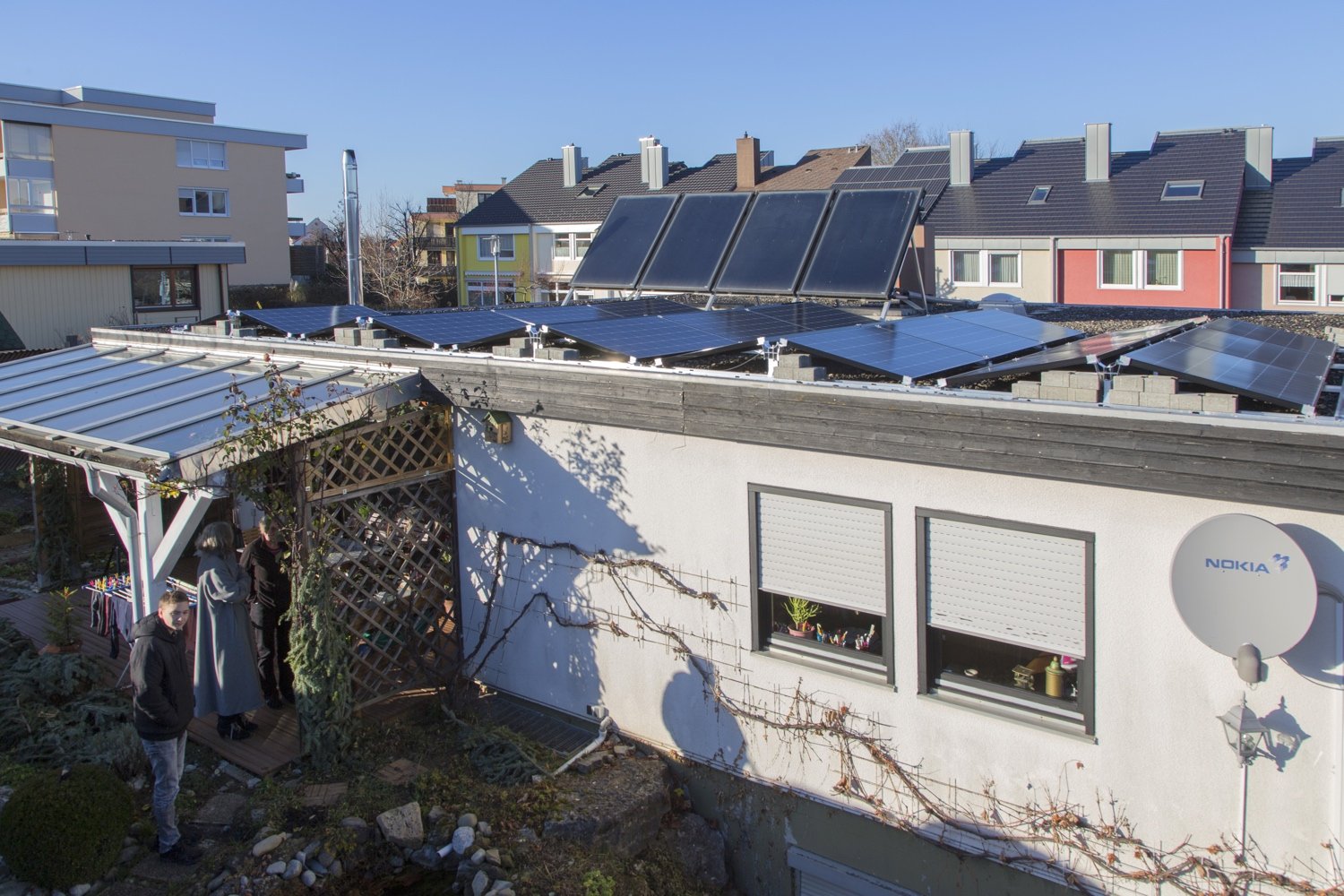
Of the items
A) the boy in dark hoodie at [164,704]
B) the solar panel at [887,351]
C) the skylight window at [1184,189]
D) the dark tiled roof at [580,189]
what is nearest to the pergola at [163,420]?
the boy in dark hoodie at [164,704]

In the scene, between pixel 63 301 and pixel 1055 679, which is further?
pixel 63 301

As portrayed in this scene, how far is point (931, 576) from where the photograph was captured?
728 centimetres

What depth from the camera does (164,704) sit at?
727 cm

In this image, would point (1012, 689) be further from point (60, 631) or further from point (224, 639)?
point (60, 631)

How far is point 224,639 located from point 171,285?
23.9 m

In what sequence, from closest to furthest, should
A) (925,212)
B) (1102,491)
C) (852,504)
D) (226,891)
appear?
(1102,491), (226,891), (852,504), (925,212)

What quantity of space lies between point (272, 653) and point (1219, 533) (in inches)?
303

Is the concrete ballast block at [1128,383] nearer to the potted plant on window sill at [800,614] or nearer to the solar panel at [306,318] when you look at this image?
the potted plant on window sill at [800,614]

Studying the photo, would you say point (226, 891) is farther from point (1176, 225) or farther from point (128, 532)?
point (1176, 225)

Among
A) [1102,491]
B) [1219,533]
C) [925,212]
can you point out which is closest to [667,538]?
[1102,491]

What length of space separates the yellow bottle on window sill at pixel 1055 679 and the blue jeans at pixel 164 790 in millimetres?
5917

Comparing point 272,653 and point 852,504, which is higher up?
point 852,504

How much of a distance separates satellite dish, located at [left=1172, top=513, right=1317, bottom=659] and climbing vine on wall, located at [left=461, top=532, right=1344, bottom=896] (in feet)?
4.16

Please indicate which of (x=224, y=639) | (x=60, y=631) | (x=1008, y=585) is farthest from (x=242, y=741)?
(x=1008, y=585)
